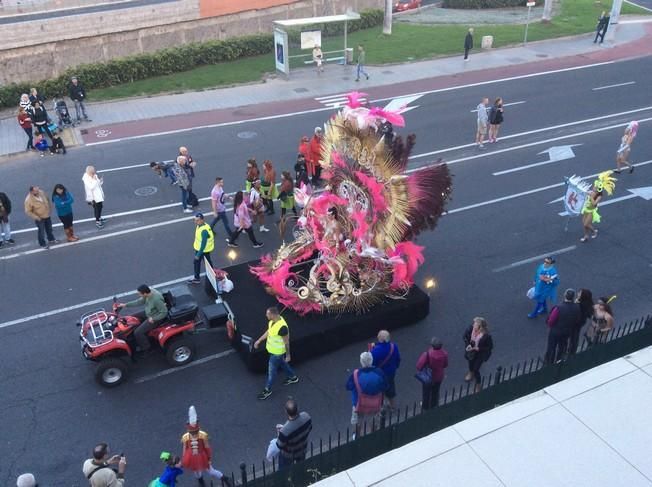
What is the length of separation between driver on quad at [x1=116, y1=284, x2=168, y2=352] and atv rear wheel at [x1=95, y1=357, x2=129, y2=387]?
0.42m

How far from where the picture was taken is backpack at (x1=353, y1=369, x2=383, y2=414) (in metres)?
8.34

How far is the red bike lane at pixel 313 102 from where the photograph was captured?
20297 mm

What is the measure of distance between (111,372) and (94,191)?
5.93 metres

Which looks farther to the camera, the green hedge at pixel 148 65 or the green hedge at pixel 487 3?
the green hedge at pixel 487 3

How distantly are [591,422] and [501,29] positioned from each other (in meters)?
30.9

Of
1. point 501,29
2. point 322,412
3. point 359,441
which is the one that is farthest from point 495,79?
point 359,441

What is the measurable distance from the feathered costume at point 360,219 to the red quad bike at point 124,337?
1.72 metres

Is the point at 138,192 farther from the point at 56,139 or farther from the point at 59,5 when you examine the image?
the point at 59,5

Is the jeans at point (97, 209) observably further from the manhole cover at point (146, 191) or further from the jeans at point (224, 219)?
the jeans at point (224, 219)

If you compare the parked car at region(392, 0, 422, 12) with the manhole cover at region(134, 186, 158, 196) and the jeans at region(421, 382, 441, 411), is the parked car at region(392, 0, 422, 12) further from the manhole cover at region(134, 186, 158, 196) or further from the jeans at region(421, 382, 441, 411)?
the jeans at region(421, 382, 441, 411)

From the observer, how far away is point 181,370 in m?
10.0

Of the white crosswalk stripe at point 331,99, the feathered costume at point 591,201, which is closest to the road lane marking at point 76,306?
the feathered costume at point 591,201

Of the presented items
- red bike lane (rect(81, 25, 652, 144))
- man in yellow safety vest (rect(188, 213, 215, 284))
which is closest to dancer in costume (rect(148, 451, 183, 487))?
man in yellow safety vest (rect(188, 213, 215, 284))

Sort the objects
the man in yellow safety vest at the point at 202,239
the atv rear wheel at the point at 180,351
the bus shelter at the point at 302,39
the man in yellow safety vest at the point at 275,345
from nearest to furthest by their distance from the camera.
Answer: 1. the man in yellow safety vest at the point at 275,345
2. the atv rear wheel at the point at 180,351
3. the man in yellow safety vest at the point at 202,239
4. the bus shelter at the point at 302,39
